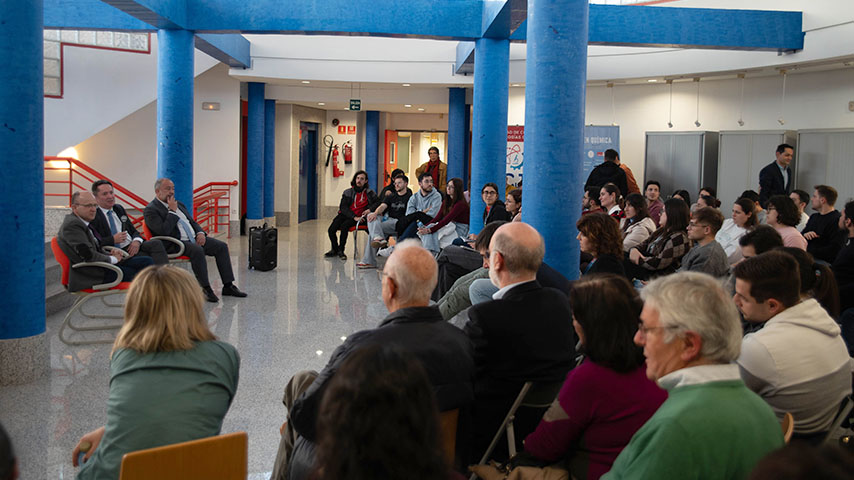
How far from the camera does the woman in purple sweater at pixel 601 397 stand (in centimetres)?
238

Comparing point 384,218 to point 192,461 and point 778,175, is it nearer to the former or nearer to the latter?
point 778,175

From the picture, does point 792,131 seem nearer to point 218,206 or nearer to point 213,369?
point 218,206

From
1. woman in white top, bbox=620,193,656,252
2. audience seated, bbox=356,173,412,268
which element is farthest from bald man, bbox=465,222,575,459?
audience seated, bbox=356,173,412,268

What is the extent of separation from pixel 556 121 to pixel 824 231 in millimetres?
3236

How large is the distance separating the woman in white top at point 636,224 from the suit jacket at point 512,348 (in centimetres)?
442

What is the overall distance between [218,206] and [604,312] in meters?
13.9

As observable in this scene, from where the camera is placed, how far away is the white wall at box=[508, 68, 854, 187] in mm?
11805

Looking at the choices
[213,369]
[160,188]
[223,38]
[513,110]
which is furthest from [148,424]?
[513,110]

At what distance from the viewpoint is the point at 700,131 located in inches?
525

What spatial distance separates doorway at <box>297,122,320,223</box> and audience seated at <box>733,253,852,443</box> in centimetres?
1706

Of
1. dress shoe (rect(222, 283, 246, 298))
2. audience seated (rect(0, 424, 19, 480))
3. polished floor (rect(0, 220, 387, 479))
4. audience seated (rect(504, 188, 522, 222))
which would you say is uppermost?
audience seated (rect(504, 188, 522, 222))

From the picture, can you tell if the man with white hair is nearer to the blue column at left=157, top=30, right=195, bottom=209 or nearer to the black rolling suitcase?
the black rolling suitcase

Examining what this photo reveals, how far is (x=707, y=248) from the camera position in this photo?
18.5 feet

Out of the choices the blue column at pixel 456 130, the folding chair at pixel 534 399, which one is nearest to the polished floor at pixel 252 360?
the folding chair at pixel 534 399
